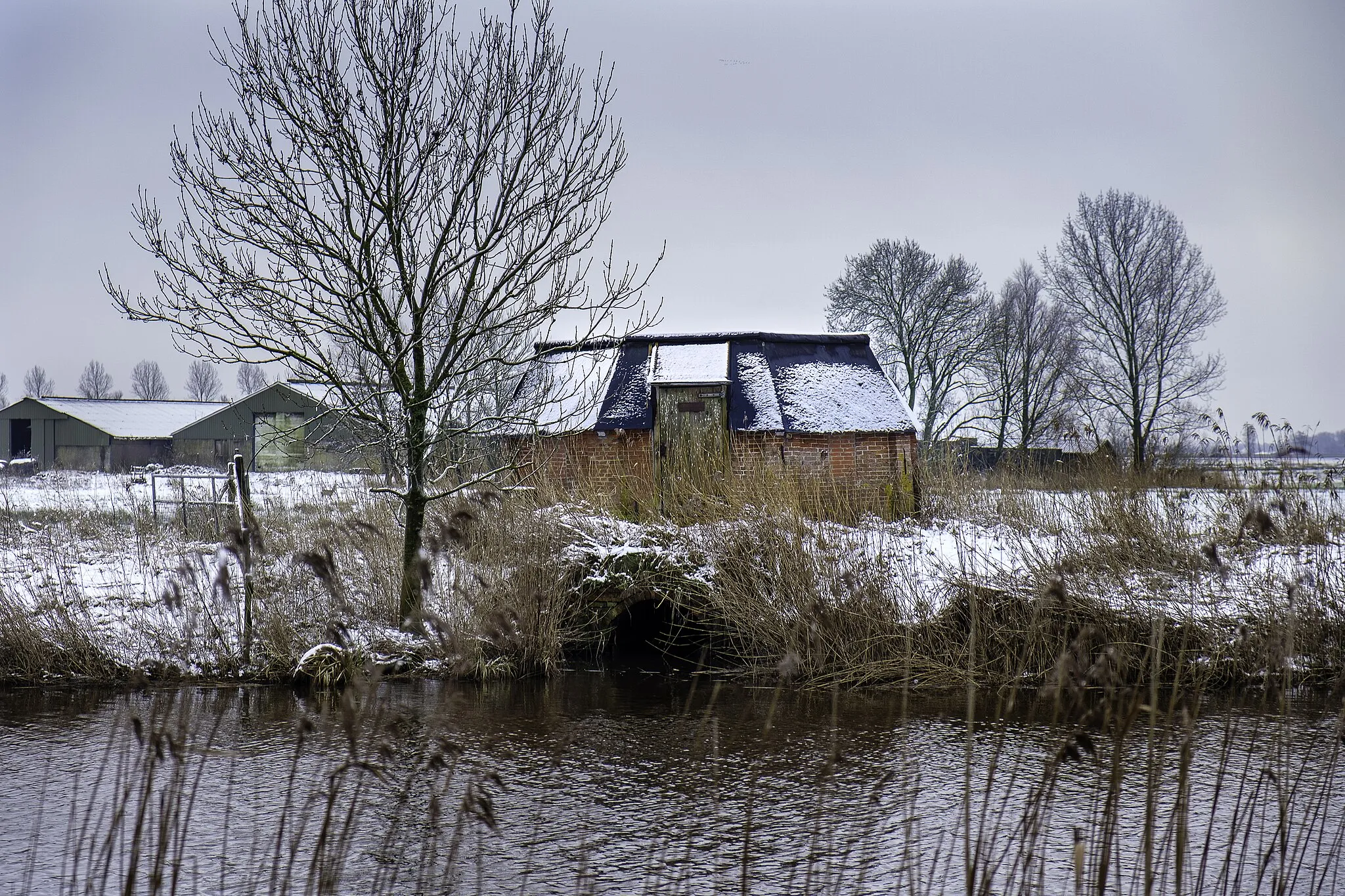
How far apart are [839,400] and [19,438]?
45.4 metres

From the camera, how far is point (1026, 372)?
35.9m

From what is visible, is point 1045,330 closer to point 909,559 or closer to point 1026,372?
point 1026,372

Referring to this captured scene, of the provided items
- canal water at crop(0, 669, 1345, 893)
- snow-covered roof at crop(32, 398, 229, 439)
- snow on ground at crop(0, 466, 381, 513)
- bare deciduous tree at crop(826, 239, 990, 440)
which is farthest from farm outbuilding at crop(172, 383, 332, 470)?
canal water at crop(0, 669, 1345, 893)

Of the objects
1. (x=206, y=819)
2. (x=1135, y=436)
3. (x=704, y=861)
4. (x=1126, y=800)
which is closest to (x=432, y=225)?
(x=206, y=819)

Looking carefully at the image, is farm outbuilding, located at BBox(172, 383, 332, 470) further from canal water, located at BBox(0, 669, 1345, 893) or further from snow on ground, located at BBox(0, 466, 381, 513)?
canal water, located at BBox(0, 669, 1345, 893)

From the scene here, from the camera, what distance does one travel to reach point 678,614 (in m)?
11.5

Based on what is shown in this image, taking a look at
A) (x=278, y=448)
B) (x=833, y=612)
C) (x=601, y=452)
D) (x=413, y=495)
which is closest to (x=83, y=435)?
(x=278, y=448)

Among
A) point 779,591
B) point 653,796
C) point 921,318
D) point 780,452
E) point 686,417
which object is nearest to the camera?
point 653,796

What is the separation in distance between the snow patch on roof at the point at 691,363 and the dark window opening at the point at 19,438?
136 feet

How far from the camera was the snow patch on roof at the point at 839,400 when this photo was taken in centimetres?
1869

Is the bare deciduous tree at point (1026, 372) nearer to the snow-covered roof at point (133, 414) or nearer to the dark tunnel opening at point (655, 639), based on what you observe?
the dark tunnel opening at point (655, 639)

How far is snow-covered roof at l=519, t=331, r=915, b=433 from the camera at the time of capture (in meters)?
18.8

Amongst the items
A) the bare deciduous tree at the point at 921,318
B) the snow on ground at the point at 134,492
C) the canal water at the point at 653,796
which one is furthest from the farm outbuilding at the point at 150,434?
the canal water at the point at 653,796

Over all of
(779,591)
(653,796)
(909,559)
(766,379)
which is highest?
(766,379)
